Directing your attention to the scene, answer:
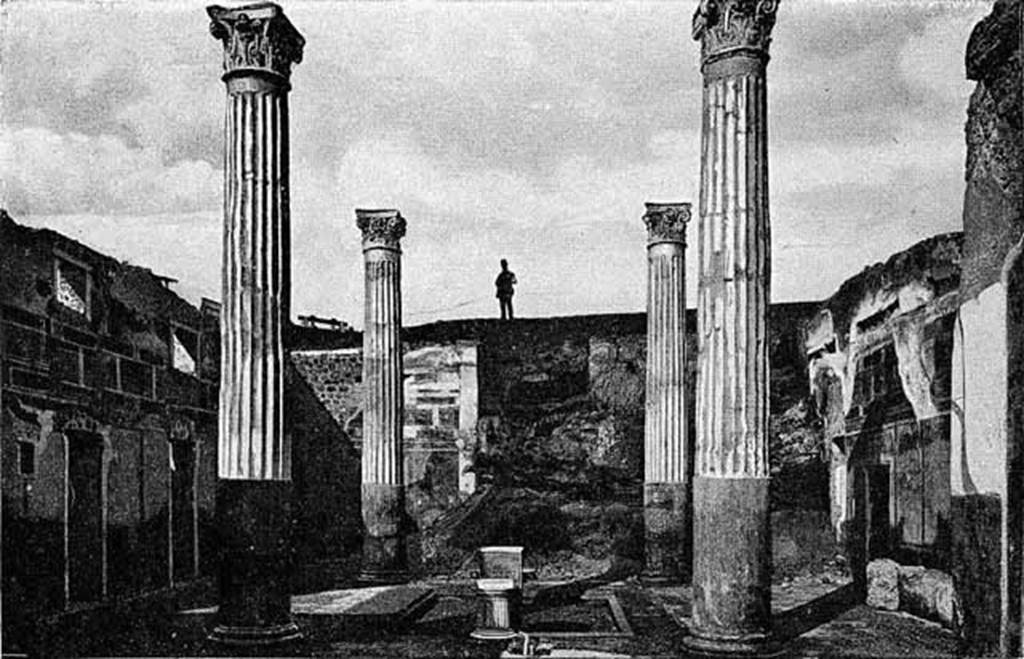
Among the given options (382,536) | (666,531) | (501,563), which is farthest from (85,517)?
(666,531)

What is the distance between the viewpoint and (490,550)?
1298 centimetres

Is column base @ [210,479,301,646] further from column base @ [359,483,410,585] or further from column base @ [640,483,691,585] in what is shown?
column base @ [640,483,691,585]

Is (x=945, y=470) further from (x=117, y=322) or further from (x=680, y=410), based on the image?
(x=117, y=322)

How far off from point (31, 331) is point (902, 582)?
35.1ft


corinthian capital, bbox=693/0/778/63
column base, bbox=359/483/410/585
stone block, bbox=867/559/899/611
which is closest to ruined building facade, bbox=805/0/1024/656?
stone block, bbox=867/559/899/611

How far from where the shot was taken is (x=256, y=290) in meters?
8.61

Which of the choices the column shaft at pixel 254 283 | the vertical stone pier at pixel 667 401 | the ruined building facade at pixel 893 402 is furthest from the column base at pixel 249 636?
the vertical stone pier at pixel 667 401

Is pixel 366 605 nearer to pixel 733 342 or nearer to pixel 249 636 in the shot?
pixel 249 636

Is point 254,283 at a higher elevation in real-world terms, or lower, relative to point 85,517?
higher

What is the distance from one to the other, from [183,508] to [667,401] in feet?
24.0

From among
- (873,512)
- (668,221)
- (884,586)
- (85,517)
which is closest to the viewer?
(85,517)

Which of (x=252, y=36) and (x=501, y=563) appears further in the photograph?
(x=501, y=563)

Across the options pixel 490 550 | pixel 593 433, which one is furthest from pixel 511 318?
pixel 490 550

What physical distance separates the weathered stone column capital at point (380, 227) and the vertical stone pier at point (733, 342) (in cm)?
764
